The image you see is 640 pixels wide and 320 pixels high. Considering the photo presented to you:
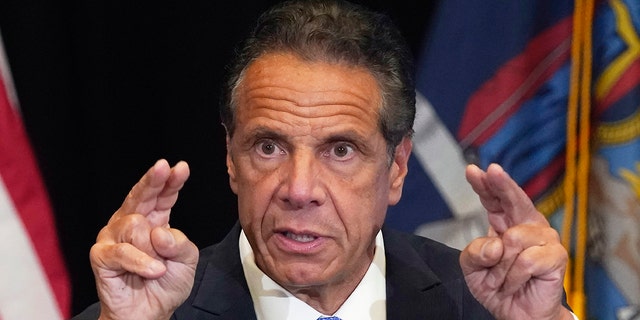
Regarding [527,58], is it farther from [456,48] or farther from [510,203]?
[510,203]

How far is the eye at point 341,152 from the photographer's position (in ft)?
7.25

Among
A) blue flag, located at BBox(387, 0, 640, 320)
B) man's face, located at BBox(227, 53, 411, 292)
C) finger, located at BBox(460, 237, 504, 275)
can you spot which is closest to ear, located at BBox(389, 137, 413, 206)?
man's face, located at BBox(227, 53, 411, 292)

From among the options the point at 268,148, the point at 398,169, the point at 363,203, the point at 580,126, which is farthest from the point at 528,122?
the point at 268,148

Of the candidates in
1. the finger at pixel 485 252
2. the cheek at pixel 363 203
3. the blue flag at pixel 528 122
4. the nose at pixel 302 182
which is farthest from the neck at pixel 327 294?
the blue flag at pixel 528 122

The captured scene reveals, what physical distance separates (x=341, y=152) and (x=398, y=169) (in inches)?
9.5

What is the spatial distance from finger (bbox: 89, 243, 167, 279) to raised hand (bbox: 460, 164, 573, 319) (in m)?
0.56

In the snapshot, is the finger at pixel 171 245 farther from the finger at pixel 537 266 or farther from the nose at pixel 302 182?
the finger at pixel 537 266

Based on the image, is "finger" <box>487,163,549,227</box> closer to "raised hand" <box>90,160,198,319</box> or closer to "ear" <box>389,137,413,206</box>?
"ear" <box>389,137,413,206</box>

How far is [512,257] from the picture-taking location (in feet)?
6.65

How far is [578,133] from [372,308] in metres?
0.87

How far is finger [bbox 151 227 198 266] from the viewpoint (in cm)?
198

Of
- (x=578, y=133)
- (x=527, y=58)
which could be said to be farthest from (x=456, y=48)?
(x=578, y=133)

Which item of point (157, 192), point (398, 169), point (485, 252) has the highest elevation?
point (157, 192)

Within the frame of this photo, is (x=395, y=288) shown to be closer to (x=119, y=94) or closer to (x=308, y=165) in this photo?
(x=308, y=165)
